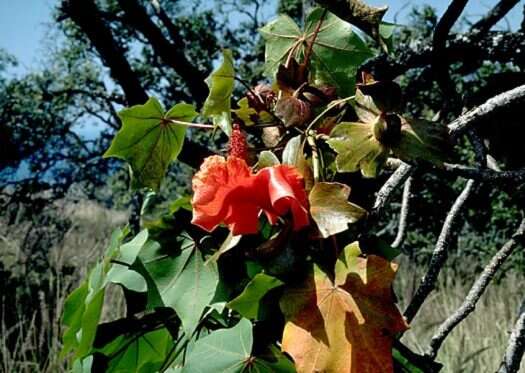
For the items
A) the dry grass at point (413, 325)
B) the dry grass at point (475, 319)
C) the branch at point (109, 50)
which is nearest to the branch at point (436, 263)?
the branch at point (109, 50)

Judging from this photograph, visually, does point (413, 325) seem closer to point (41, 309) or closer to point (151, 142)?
point (41, 309)

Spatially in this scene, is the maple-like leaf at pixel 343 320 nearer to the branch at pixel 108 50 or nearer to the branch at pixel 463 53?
the branch at pixel 463 53

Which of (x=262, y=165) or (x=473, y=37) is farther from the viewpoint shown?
(x=473, y=37)

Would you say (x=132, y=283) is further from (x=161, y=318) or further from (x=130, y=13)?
(x=130, y=13)

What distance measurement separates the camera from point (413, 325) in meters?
2.42

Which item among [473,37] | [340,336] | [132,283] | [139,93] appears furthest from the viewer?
[139,93]

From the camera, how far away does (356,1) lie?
0.30 meters

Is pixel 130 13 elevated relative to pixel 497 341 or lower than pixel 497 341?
elevated

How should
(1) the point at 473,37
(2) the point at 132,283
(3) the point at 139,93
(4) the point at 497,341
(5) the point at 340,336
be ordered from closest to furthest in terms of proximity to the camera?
(5) the point at 340,336, (2) the point at 132,283, (1) the point at 473,37, (3) the point at 139,93, (4) the point at 497,341

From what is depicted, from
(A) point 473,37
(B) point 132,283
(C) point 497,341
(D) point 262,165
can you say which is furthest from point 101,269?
(C) point 497,341

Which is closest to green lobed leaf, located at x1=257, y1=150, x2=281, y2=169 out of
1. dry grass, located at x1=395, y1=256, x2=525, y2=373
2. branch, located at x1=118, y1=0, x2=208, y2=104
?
branch, located at x1=118, y1=0, x2=208, y2=104

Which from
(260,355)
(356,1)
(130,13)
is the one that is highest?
(130,13)

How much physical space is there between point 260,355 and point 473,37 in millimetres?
385

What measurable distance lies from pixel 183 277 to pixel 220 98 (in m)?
0.10
